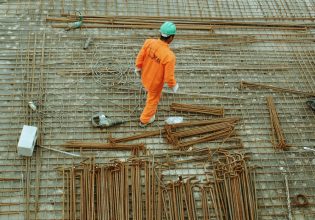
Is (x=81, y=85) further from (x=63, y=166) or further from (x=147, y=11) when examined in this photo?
(x=147, y=11)

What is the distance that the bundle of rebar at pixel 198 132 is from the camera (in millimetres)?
5211

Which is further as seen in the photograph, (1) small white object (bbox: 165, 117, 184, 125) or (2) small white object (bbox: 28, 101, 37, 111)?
(1) small white object (bbox: 165, 117, 184, 125)

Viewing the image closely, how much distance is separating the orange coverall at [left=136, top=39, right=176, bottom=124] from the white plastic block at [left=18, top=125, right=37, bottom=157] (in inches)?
58.7

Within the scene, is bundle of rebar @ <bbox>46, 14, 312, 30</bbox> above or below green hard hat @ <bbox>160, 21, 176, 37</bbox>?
above

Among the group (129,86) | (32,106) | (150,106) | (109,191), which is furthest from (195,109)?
(32,106)

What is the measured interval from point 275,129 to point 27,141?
136 inches

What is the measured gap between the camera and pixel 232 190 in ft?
15.3

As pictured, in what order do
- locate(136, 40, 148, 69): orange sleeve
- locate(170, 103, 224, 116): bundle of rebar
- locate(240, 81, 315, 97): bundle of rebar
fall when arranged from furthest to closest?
locate(240, 81, 315, 97): bundle of rebar
locate(170, 103, 224, 116): bundle of rebar
locate(136, 40, 148, 69): orange sleeve

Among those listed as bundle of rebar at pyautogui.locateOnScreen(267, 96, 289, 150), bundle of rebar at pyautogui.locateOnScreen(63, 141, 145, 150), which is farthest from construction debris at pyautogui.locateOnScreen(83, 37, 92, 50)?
bundle of rebar at pyautogui.locateOnScreen(267, 96, 289, 150)

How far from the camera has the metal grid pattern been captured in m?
4.84

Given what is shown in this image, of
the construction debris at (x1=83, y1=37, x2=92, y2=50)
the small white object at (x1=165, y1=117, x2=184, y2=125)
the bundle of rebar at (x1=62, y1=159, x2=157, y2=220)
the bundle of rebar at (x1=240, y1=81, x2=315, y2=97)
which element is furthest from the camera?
the construction debris at (x1=83, y1=37, x2=92, y2=50)

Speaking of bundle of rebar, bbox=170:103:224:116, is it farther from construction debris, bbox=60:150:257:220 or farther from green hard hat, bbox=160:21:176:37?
green hard hat, bbox=160:21:176:37

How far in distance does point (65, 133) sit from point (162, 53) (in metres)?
1.77

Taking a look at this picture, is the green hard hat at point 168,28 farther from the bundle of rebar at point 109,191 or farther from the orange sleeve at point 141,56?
the bundle of rebar at point 109,191
